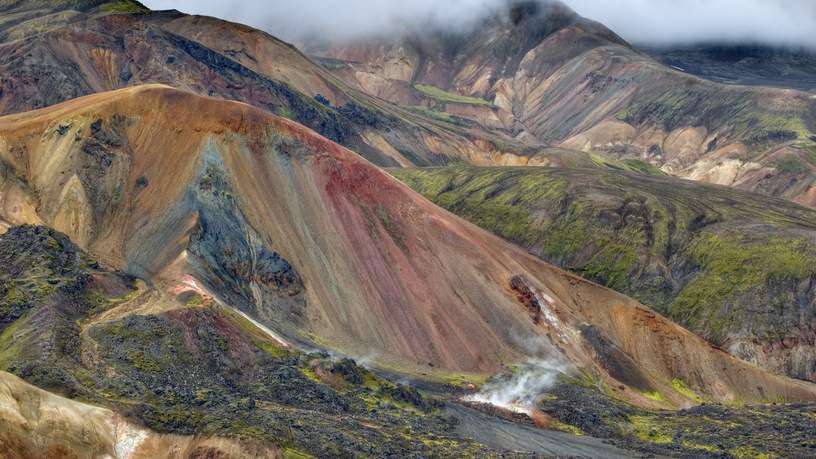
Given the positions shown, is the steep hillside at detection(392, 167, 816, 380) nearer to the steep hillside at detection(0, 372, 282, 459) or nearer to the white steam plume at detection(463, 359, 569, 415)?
the white steam plume at detection(463, 359, 569, 415)

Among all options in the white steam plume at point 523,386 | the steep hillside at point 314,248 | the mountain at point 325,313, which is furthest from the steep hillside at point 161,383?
the white steam plume at point 523,386

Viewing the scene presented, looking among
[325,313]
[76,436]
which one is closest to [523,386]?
[325,313]

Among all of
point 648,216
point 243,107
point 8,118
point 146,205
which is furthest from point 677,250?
point 8,118

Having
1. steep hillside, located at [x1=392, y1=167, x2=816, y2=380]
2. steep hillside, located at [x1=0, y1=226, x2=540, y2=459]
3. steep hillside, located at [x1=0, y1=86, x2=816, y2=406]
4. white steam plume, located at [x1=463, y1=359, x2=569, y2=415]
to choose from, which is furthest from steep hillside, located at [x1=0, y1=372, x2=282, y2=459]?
steep hillside, located at [x1=392, y1=167, x2=816, y2=380]

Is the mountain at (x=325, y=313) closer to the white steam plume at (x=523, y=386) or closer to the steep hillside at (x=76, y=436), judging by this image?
the steep hillside at (x=76, y=436)

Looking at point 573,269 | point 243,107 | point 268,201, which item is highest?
point 243,107

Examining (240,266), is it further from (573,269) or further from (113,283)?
(573,269)
